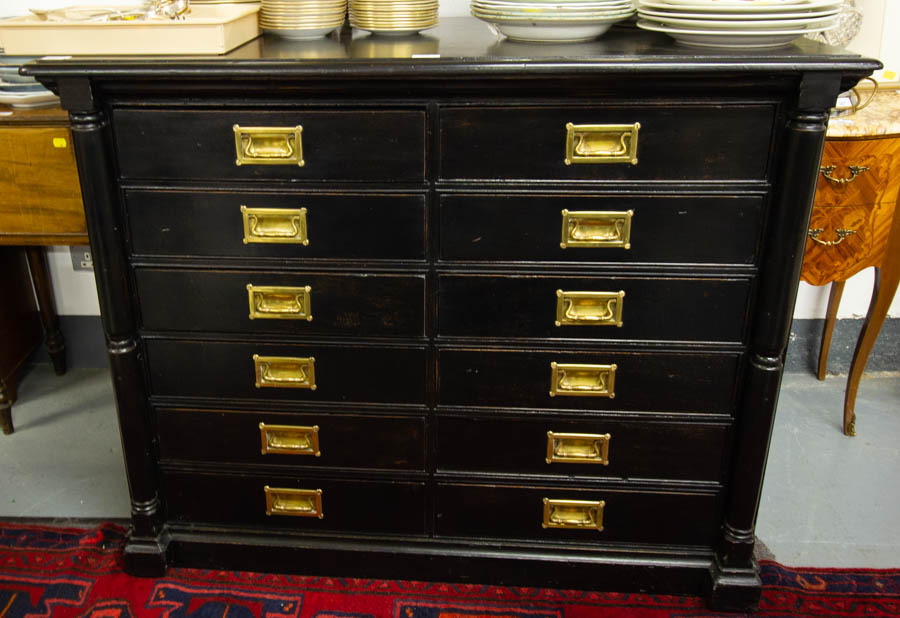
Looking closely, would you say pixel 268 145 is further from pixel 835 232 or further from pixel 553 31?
pixel 835 232

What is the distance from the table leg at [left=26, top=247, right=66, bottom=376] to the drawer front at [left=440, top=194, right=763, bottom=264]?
5.07 feet

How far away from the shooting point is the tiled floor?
81.0 inches

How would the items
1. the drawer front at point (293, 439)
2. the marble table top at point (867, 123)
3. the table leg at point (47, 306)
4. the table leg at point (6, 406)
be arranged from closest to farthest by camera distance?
the drawer front at point (293, 439) → the marble table top at point (867, 123) → the table leg at point (6, 406) → the table leg at point (47, 306)

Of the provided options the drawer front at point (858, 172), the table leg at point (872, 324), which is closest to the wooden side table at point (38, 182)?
the drawer front at point (858, 172)

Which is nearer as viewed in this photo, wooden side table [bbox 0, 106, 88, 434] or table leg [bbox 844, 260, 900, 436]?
wooden side table [bbox 0, 106, 88, 434]

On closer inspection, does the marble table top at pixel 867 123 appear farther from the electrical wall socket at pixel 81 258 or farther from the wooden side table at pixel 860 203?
the electrical wall socket at pixel 81 258

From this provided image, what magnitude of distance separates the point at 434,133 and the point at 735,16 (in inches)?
22.1

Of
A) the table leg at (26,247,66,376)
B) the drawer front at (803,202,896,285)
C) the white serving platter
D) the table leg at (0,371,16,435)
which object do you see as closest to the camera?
the white serving platter

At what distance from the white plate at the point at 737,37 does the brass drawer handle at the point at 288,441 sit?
1.06 metres

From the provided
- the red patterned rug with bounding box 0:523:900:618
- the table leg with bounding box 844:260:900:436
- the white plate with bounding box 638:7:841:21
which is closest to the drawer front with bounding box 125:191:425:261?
the white plate with bounding box 638:7:841:21

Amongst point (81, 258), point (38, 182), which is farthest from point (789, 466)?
point (81, 258)

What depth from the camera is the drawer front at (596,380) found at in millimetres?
1656

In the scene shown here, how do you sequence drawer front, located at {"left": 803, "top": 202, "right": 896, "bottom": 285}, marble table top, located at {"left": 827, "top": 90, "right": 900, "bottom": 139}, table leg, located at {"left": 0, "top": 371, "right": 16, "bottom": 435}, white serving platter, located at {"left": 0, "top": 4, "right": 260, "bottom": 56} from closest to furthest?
white serving platter, located at {"left": 0, "top": 4, "right": 260, "bottom": 56} → marble table top, located at {"left": 827, "top": 90, "right": 900, "bottom": 139} → drawer front, located at {"left": 803, "top": 202, "right": 896, "bottom": 285} → table leg, located at {"left": 0, "top": 371, "right": 16, "bottom": 435}

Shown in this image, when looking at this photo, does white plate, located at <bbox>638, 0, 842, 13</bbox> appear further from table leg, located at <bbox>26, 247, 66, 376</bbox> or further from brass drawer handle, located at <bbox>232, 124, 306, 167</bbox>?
table leg, located at <bbox>26, 247, 66, 376</bbox>
